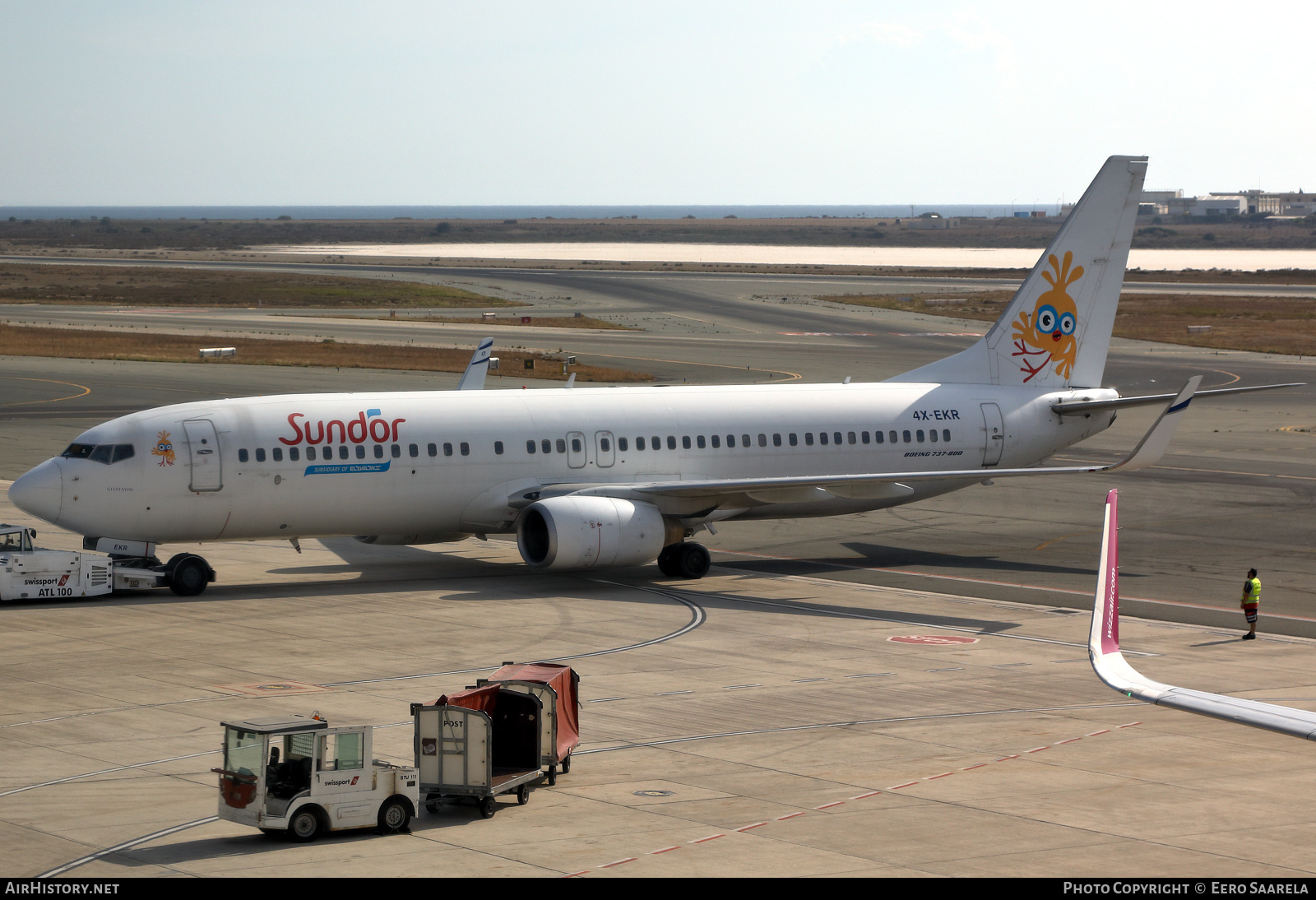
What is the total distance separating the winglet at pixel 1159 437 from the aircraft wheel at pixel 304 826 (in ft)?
68.4

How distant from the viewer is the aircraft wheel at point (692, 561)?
128ft

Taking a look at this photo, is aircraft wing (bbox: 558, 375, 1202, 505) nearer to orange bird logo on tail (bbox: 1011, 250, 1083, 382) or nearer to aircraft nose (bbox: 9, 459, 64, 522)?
orange bird logo on tail (bbox: 1011, 250, 1083, 382)

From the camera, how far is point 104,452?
34.7 meters

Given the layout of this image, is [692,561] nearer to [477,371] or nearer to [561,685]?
[477,371]

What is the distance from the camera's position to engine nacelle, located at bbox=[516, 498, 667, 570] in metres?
36.1

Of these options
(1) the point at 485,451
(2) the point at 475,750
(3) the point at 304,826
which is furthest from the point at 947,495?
(3) the point at 304,826

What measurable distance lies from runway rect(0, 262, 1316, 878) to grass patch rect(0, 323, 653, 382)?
32.6m

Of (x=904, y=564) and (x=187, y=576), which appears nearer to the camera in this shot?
(x=187, y=576)

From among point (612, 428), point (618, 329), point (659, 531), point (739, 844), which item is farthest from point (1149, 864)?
point (618, 329)

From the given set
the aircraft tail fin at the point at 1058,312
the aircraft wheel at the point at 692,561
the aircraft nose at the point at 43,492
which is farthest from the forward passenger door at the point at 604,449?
the aircraft nose at the point at 43,492

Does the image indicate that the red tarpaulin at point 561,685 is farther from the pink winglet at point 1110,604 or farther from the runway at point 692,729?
the pink winglet at point 1110,604

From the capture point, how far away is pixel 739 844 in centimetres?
1819

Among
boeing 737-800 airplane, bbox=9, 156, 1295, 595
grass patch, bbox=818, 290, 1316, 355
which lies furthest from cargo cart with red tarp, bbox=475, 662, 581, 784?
grass patch, bbox=818, 290, 1316, 355

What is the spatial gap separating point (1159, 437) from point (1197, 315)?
99.7m
